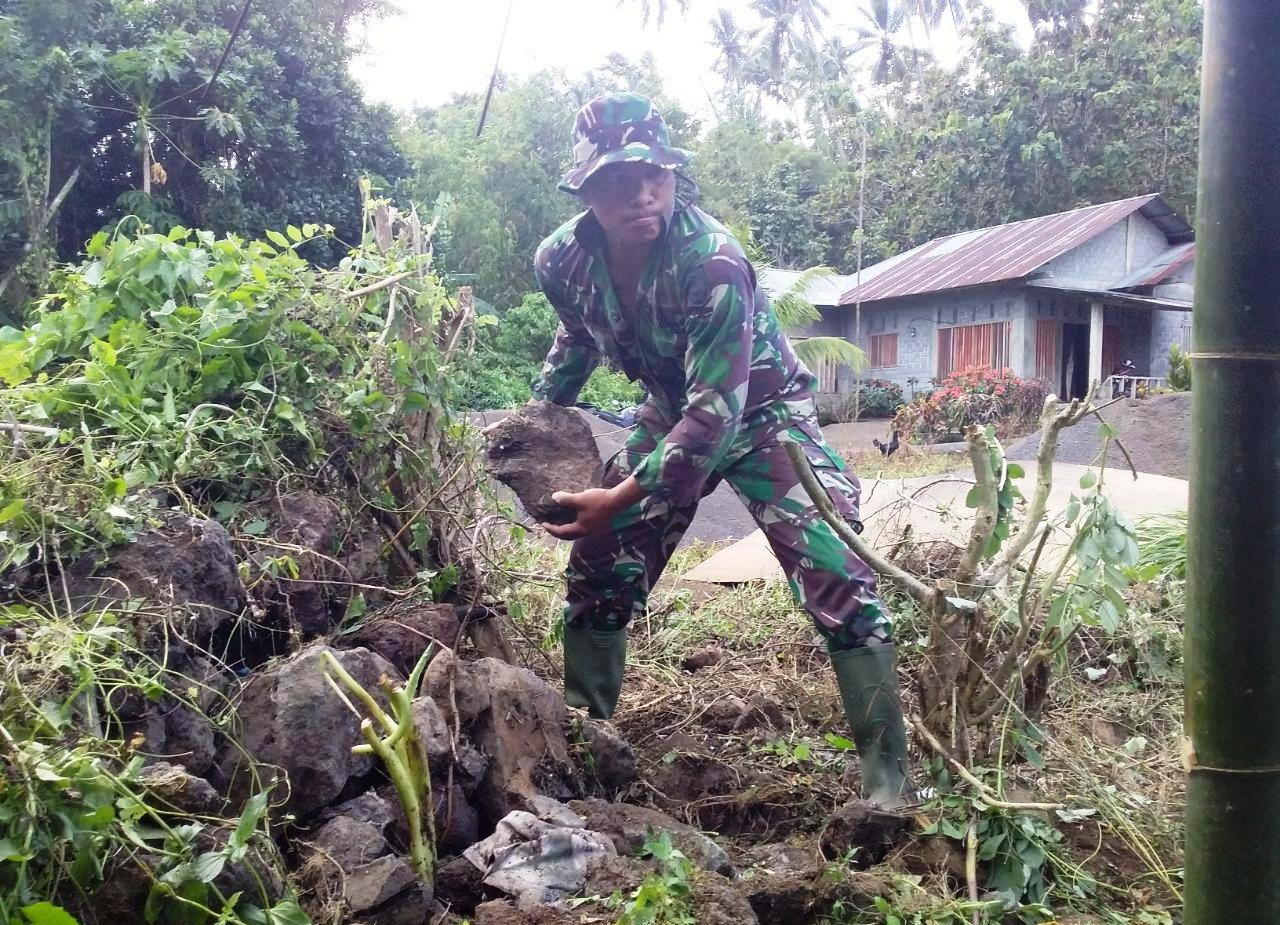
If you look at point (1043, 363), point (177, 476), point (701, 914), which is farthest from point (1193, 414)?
point (1043, 363)

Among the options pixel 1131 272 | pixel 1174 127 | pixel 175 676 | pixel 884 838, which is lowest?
pixel 884 838

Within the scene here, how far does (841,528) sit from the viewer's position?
7.64ft

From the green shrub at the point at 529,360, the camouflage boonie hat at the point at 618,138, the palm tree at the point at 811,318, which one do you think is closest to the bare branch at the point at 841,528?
the camouflage boonie hat at the point at 618,138

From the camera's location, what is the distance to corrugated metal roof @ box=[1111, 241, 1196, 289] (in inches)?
739

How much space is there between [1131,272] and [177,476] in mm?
20587

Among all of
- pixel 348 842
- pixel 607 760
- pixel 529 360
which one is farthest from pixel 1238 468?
pixel 529 360

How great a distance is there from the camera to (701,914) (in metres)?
1.89

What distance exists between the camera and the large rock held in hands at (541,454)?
122 inches

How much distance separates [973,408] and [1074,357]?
4.94 meters

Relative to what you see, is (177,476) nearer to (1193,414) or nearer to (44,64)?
(1193,414)

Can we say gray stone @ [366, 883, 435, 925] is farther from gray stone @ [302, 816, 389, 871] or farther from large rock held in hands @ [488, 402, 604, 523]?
large rock held in hands @ [488, 402, 604, 523]

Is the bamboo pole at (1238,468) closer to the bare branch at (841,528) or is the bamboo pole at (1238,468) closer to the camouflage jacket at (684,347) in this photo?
the bare branch at (841,528)

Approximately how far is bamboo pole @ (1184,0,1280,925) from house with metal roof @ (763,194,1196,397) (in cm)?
1798

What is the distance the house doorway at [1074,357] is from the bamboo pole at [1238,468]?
66.2ft
